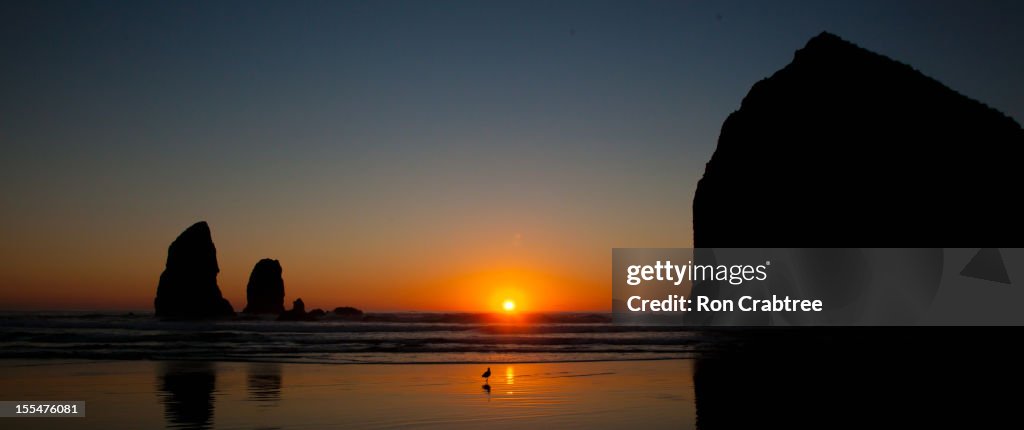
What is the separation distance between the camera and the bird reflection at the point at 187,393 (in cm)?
1534

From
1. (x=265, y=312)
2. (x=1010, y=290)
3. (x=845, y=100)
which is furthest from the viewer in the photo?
(x=265, y=312)

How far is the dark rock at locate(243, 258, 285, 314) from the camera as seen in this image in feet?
451

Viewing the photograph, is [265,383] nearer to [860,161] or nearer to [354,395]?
[354,395]

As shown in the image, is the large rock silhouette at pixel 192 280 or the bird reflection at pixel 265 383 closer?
the bird reflection at pixel 265 383

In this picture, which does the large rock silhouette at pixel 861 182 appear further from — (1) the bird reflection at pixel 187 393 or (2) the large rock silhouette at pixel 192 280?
(2) the large rock silhouette at pixel 192 280

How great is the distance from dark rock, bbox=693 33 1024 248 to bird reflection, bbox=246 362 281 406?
48150mm

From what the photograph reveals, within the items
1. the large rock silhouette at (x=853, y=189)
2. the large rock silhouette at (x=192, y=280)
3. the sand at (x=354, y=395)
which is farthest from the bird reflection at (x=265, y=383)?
the large rock silhouette at (x=192, y=280)

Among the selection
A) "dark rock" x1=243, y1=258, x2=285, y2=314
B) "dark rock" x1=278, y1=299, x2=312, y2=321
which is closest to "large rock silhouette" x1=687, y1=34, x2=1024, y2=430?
"dark rock" x1=278, y1=299, x2=312, y2=321

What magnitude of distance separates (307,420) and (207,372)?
41.4 ft

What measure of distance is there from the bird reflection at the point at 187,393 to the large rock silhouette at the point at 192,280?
309ft

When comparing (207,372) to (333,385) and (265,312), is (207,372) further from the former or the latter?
(265,312)

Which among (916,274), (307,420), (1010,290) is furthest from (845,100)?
(307,420)

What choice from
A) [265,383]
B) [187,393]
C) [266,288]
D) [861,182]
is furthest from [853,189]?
[266,288]

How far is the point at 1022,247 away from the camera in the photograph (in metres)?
52.2
